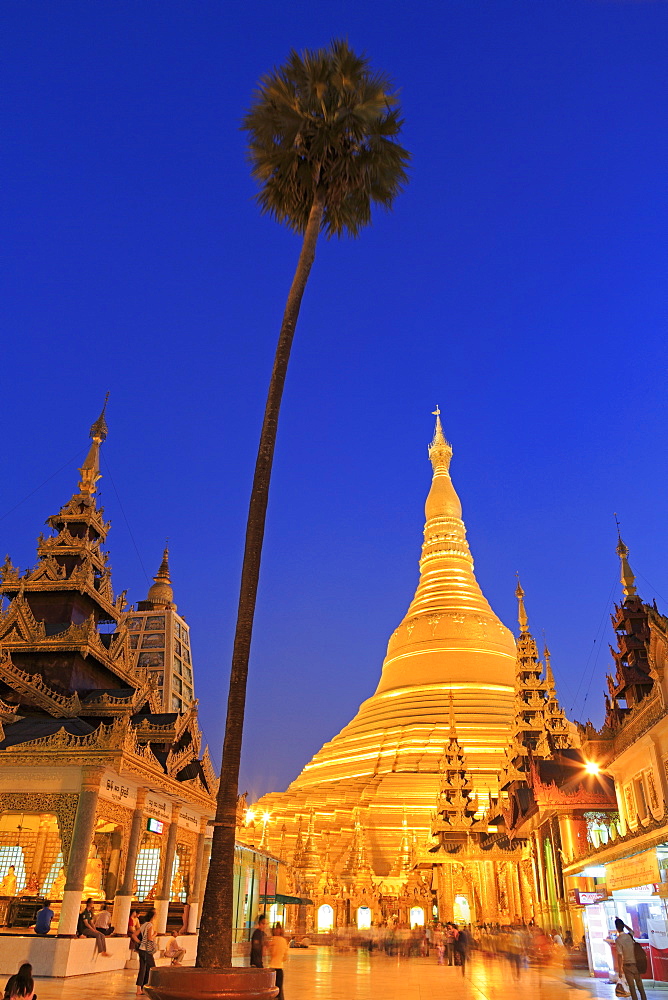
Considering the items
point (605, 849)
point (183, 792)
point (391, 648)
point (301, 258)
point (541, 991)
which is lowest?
point (541, 991)

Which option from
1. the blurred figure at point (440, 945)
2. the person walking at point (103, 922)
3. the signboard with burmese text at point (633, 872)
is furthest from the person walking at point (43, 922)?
the blurred figure at point (440, 945)

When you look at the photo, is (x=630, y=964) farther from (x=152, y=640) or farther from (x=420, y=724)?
(x=152, y=640)

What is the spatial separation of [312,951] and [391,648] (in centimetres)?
3611

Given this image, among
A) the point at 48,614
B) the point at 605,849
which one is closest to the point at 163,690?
the point at 48,614

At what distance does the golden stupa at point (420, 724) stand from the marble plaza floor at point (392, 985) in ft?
68.8

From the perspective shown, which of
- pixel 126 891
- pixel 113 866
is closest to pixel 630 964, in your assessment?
pixel 126 891

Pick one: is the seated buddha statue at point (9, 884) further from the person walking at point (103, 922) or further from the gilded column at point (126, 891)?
the person walking at point (103, 922)

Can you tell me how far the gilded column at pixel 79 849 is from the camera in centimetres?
1430

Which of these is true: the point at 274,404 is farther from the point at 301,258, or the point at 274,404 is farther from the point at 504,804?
the point at 504,804

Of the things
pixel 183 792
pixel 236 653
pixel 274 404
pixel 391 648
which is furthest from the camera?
pixel 391 648

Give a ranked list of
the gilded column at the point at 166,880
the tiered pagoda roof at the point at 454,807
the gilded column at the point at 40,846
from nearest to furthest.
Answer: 1. the gilded column at the point at 166,880
2. the gilded column at the point at 40,846
3. the tiered pagoda roof at the point at 454,807

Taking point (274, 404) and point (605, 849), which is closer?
point (274, 404)

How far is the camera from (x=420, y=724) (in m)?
50.8

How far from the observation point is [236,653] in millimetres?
9680
